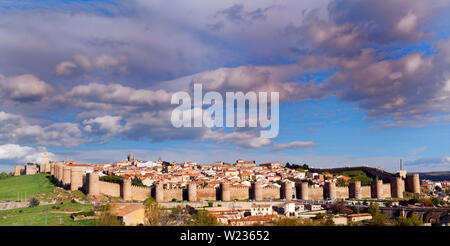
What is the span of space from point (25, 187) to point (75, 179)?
6.49 m

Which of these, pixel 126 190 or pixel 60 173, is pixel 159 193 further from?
pixel 60 173

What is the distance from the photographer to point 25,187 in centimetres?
2981

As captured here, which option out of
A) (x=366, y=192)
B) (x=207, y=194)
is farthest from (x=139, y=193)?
(x=366, y=192)

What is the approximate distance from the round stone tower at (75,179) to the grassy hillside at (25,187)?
64.8 inches

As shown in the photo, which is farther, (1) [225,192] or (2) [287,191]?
(2) [287,191]

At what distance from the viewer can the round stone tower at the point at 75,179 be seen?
25453 millimetres

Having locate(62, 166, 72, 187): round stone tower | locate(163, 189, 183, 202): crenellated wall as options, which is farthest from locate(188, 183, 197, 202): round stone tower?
locate(62, 166, 72, 187): round stone tower

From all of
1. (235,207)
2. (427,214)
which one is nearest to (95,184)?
(235,207)

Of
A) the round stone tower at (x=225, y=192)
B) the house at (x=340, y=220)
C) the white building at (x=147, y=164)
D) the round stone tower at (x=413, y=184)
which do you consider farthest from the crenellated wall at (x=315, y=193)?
the white building at (x=147, y=164)

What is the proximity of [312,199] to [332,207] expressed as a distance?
23.7ft

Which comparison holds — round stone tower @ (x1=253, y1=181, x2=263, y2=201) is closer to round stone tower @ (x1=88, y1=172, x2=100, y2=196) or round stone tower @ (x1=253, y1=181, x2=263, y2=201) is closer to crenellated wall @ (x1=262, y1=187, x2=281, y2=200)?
crenellated wall @ (x1=262, y1=187, x2=281, y2=200)

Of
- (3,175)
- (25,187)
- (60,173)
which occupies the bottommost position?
(25,187)

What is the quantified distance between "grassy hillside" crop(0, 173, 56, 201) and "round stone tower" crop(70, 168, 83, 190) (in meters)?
1.65

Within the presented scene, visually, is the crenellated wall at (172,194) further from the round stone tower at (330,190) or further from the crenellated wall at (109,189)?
the round stone tower at (330,190)
